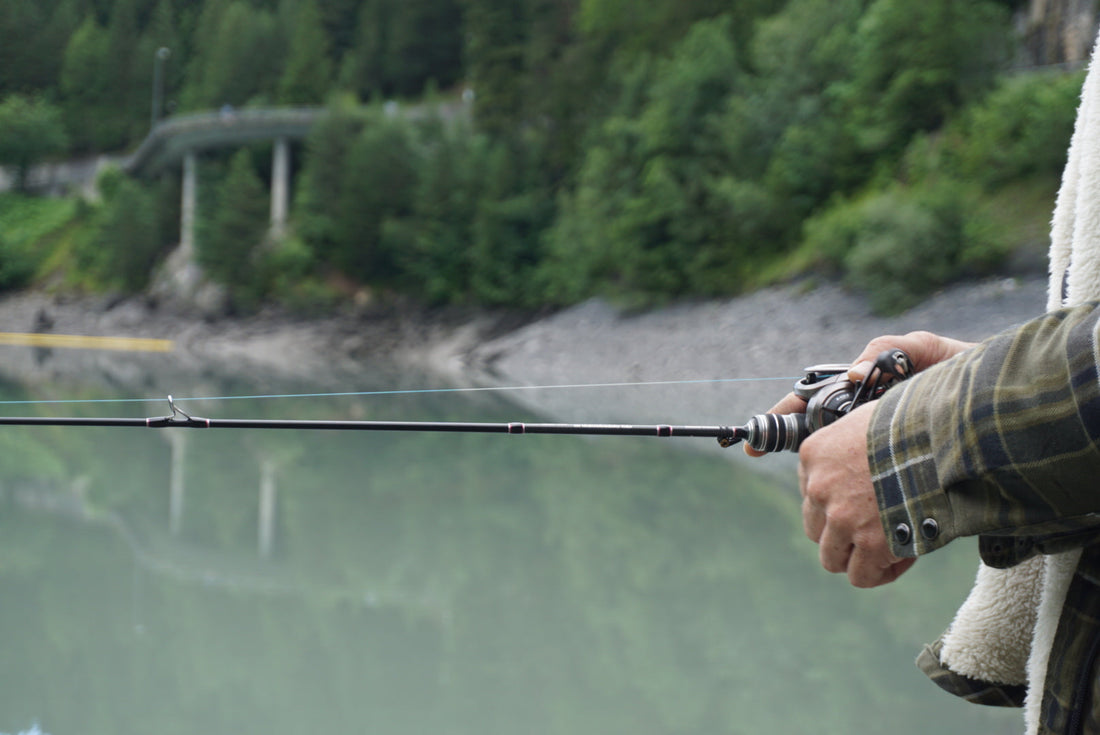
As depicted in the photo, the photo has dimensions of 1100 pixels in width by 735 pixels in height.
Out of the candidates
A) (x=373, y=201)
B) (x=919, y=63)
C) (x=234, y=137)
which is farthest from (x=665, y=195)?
(x=234, y=137)

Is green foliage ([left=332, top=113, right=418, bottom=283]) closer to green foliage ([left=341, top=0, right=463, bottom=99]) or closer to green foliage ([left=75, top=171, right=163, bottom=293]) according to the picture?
green foliage ([left=75, top=171, right=163, bottom=293])

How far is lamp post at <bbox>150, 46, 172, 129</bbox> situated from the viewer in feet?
181

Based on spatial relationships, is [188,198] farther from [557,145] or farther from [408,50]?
[557,145]

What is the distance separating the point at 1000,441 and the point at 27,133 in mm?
56082

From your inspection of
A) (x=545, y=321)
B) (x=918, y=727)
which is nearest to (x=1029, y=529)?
(x=918, y=727)

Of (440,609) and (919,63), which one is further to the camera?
(919,63)

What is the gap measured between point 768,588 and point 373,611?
7.77 feet

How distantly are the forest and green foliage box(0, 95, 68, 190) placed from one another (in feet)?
0.62

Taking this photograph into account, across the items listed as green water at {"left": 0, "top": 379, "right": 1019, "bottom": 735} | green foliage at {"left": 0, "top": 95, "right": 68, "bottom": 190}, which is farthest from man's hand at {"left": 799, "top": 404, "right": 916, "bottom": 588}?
green foliage at {"left": 0, "top": 95, "right": 68, "bottom": 190}

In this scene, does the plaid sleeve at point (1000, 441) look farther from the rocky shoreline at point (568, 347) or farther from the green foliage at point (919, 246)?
the green foliage at point (919, 246)

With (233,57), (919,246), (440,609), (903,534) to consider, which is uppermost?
(233,57)

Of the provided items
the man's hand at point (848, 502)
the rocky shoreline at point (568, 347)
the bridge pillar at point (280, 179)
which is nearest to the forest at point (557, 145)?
the rocky shoreline at point (568, 347)

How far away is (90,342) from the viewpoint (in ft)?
124

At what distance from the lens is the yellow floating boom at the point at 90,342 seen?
35.8 m
